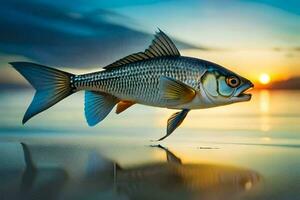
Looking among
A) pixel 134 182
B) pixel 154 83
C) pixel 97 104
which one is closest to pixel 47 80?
pixel 97 104

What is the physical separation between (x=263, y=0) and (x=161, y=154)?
2.14 feet

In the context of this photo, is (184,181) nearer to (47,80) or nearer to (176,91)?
(176,91)

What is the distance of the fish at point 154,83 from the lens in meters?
1.37

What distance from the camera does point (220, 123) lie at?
1.71 m

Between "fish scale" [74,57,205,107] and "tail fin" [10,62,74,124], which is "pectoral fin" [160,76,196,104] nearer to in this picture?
"fish scale" [74,57,205,107]

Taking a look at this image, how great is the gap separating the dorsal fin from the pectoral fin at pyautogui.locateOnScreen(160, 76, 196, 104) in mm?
99

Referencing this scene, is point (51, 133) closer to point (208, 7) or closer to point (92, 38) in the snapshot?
point (92, 38)

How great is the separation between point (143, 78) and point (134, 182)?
0.39m

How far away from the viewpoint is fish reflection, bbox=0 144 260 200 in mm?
965

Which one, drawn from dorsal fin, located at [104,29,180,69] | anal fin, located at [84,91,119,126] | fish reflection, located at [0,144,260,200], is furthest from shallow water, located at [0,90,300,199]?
dorsal fin, located at [104,29,180,69]

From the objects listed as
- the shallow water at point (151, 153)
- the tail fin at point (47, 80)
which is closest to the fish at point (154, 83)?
the tail fin at point (47, 80)

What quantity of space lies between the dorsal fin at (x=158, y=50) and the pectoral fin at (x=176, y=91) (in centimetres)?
10

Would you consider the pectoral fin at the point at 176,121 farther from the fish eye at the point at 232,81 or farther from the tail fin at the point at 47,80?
the tail fin at the point at 47,80

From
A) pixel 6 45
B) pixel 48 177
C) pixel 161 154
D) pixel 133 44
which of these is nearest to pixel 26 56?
pixel 6 45
